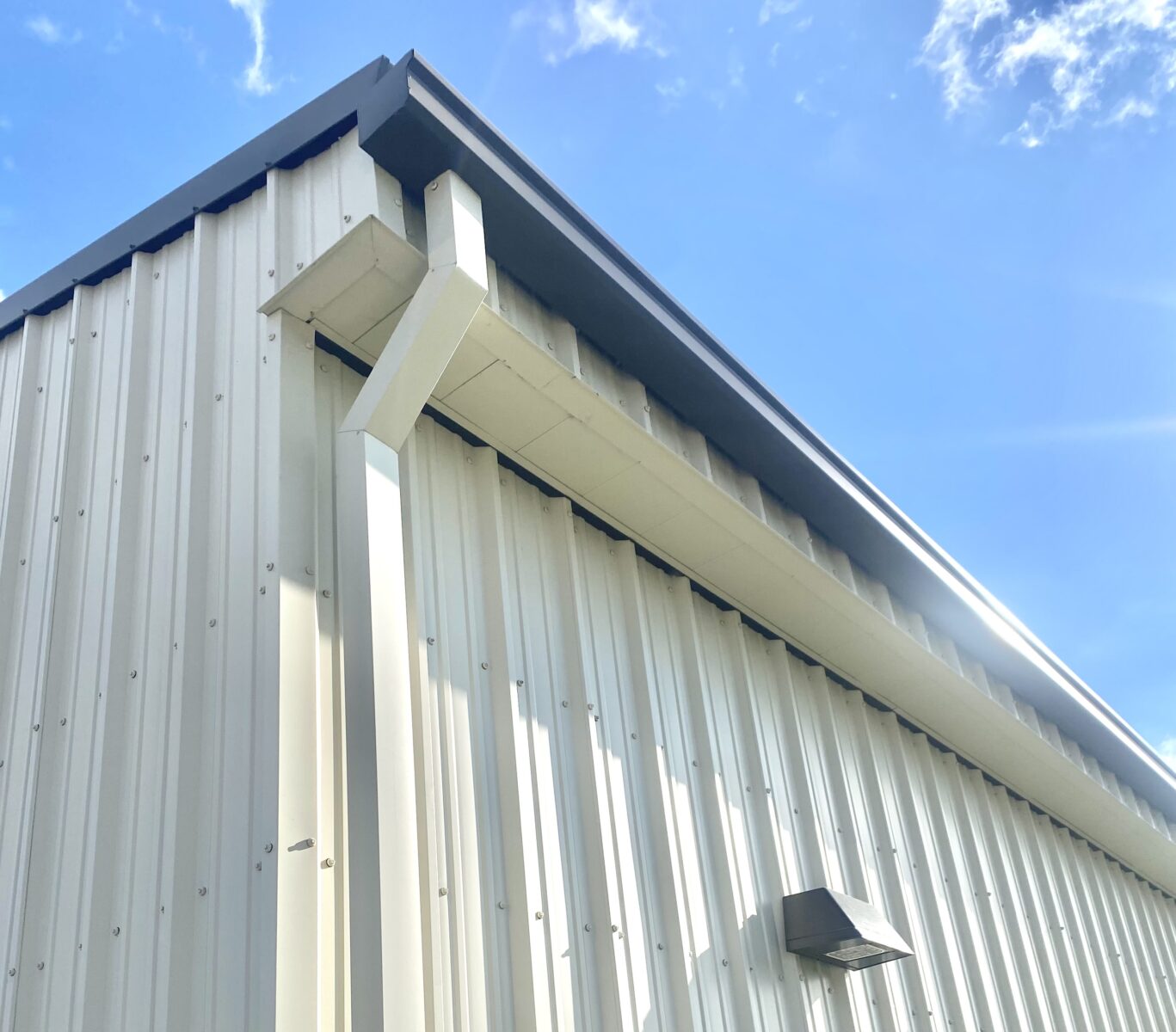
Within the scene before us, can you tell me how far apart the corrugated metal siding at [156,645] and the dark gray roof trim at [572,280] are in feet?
0.40

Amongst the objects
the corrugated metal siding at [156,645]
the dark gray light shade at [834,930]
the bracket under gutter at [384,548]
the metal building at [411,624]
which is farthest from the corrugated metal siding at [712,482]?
the dark gray light shade at [834,930]

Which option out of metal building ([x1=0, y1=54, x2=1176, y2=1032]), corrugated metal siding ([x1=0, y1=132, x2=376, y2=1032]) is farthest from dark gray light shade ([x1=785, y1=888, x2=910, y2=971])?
corrugated metal siding ([x1=0, y1=132, x2=376, y2=1032])

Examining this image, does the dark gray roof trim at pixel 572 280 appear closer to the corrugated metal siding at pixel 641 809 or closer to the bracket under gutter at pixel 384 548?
the bracket under gutter at pixel 384 548

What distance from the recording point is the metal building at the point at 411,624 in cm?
295

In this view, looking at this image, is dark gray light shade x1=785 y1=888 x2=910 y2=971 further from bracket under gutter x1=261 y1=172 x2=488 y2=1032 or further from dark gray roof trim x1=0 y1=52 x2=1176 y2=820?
bracket under gutter x1=261 y1=172 x2=488 y2=1032

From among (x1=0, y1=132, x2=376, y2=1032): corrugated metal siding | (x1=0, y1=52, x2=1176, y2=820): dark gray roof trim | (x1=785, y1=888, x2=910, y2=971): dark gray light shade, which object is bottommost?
(x1=785, y1=888, x2=910, y2=971): dark gray light shade

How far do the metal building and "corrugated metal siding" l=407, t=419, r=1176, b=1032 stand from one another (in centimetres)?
2

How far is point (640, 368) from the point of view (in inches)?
180

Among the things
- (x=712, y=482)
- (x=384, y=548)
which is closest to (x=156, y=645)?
(x=384, y=548)

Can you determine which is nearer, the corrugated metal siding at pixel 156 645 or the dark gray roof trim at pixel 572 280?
the corrugated metal siding at pixel 156 645

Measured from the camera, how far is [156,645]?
11.0 feet

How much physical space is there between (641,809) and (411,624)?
1.20 metres

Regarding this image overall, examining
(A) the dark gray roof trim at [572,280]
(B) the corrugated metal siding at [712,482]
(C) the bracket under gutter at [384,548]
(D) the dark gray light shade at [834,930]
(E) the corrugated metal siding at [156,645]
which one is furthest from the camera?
(D) the dark gray light shade at [834,930]

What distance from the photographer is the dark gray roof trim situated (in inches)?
146
